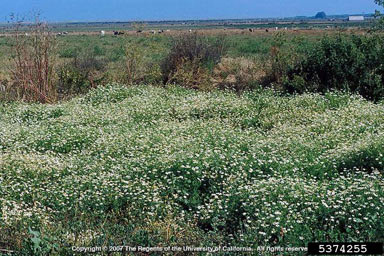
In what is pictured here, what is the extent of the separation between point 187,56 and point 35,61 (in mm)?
5012

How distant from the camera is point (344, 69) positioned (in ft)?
46.1

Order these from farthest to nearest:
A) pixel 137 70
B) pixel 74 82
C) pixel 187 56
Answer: pixel 137 70 → pixel 187 56 → pixel 74 82

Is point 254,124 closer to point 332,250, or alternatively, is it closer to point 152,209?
point 152,209

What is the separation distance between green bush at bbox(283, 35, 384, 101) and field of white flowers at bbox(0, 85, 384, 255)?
7.75ft

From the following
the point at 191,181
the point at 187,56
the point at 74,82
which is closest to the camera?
the point at 191,181

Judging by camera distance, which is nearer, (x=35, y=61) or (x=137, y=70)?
(x=35, y=61)

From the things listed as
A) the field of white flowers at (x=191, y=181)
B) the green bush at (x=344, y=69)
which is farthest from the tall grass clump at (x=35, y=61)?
the green bush at (x=344, y=69)

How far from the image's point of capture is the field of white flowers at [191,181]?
5539 mm

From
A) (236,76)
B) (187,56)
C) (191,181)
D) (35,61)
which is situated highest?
(35,61)

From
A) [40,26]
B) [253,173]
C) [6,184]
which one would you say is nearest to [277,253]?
[253,173]

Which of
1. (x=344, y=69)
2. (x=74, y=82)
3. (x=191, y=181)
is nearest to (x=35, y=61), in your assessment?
(x=74, y=82)

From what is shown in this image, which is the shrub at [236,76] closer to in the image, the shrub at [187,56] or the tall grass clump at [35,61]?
the shrub at [187,56]

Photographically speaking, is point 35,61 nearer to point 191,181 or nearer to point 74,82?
point 74,82

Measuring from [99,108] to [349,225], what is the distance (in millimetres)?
8120
